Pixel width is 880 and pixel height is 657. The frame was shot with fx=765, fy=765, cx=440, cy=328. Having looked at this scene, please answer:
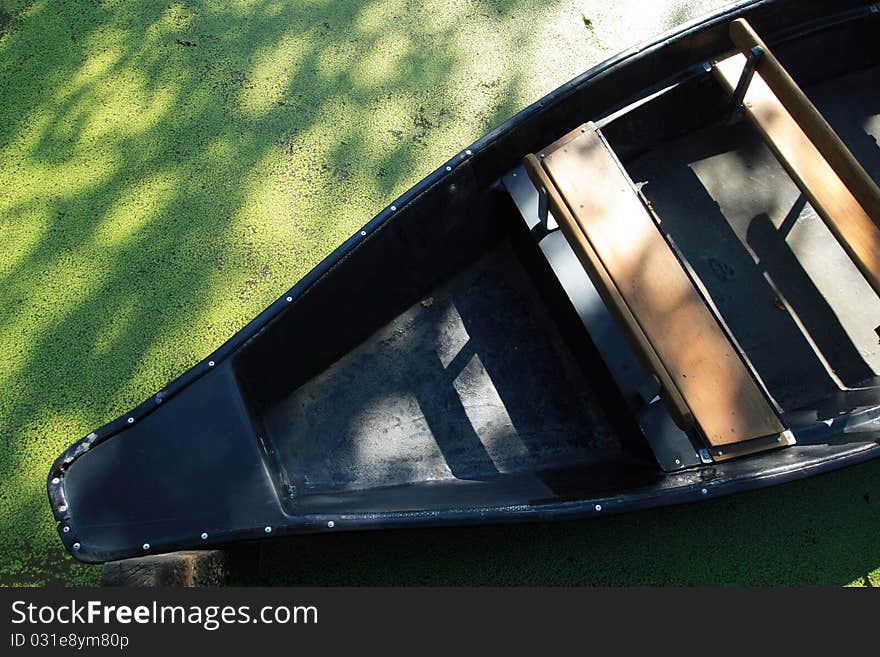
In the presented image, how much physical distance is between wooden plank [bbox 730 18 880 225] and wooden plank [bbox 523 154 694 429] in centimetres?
79

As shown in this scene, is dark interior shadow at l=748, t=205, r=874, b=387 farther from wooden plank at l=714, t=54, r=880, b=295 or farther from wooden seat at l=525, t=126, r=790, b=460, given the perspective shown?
wooden seat at l=525, t=126, r=790, b=460

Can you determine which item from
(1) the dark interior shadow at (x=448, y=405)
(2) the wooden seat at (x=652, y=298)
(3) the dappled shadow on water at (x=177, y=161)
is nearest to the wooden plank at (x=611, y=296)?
(2) the wooden seat at (x=652, y=298)

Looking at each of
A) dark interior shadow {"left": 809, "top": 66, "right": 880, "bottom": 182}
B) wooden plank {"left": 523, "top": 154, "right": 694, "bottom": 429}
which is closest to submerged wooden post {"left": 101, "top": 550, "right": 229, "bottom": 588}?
wooden plank {"left": 523, "top": 154, "right": 694, "bottom": 429}

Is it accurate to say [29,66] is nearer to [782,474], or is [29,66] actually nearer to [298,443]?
[298,443]

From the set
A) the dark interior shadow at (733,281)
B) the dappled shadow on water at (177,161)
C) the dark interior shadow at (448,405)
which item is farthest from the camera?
the dappled shadow on water at (177,161)

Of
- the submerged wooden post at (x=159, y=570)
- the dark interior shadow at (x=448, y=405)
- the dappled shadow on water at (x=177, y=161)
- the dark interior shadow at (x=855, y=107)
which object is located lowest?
the submerged wooden post at (x=159, y=570)

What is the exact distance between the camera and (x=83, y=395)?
2.77m

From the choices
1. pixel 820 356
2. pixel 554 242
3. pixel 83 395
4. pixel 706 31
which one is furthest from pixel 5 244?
pixel 820 356

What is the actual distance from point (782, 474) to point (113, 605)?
1983 mm

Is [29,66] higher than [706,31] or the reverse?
higher

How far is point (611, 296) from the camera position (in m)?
2.31

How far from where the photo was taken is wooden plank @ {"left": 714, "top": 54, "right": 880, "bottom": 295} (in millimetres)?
2369

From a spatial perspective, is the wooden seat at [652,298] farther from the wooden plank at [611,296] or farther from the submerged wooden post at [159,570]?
the submerged wooden post at [159,570]

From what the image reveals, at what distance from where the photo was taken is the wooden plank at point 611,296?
87.3 inches
